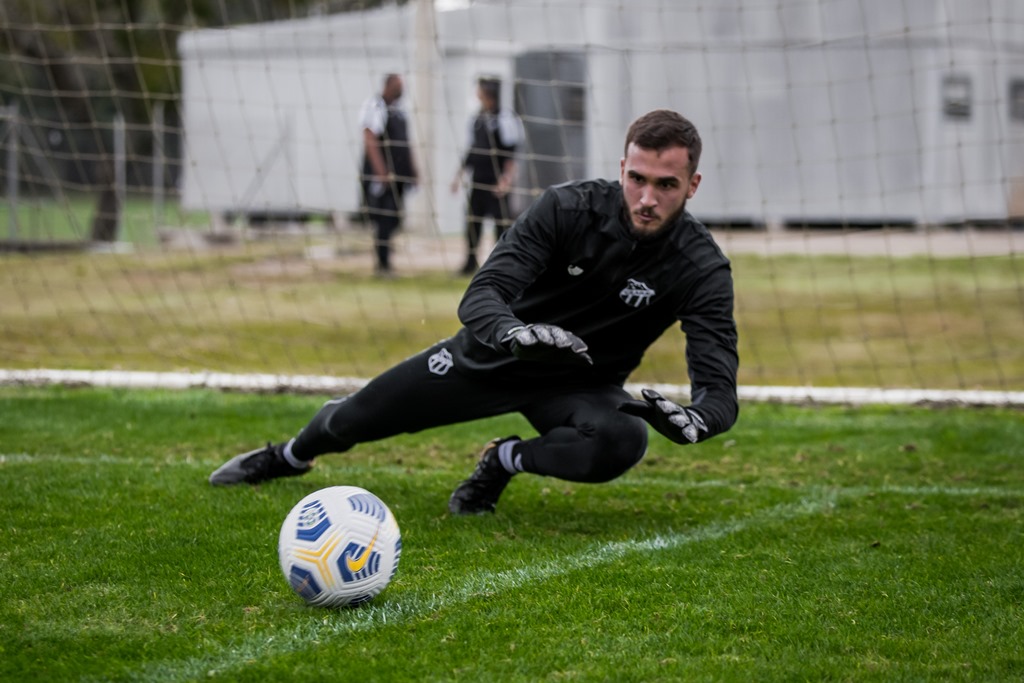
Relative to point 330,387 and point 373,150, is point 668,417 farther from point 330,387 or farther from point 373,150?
point 373,150

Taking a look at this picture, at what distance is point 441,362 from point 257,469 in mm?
1060

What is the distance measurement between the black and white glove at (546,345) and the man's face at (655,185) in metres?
0.76

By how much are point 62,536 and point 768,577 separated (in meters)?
2.56

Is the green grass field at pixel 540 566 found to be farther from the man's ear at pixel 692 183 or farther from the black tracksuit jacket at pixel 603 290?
the man's ear at pixel 692 183

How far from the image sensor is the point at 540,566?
445 cm

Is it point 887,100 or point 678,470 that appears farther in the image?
point 887,100

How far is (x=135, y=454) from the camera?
6418 millimetres

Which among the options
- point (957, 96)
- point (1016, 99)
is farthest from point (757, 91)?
point (1016, 99)

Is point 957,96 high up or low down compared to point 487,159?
down

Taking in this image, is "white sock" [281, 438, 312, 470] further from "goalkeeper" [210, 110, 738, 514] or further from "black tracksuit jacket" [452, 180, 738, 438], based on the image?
"black tracksuit jacket" [452, 180, 738, 438]

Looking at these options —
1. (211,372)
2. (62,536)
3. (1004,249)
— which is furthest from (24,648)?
(1004,249)

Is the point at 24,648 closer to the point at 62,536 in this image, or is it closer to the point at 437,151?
the point at 62,536

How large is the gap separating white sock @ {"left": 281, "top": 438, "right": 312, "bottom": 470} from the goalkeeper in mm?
25

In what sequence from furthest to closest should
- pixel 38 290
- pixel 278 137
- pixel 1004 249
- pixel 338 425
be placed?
pixel 278 137, pixel 1004 249, pixel 38 290, pixel 338 425
